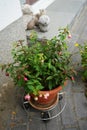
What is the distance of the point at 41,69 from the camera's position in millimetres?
1616

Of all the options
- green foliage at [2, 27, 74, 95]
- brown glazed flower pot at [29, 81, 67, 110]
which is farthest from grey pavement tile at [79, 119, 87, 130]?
green foliage at [2, 27, 74, 95]

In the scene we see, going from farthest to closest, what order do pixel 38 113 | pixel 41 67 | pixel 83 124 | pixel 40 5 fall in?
pixel 40 5, pixel 38 113, pixel 83 124, pixel 41 67

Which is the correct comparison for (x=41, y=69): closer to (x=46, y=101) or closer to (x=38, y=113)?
(x=46, y=101)

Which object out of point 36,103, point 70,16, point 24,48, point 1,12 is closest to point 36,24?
point 70,16

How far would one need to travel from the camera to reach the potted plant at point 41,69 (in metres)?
1.53

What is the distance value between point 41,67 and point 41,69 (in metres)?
0.02

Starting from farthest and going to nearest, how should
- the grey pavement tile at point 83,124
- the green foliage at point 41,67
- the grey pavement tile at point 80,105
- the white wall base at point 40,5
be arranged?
the white wall base at point 40,5 → the grey pavement tile at point 80,105 → the grey pavement tile at point 83,124 → the green foliage at point 41,67

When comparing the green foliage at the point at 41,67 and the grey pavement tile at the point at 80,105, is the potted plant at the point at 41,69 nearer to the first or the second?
the green foliage at the point at 41,67

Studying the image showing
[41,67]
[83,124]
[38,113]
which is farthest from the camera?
[38,113]

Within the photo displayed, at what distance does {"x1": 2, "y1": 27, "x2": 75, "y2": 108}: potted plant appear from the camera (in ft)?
5.03

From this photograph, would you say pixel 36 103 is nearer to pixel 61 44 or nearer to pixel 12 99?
pixel 12 99

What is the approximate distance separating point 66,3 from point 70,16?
2.23ft

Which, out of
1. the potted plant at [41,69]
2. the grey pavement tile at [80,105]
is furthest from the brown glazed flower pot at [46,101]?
the grey pavement tile at [80,105]

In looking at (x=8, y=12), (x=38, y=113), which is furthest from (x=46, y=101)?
(x=8, y=12)
